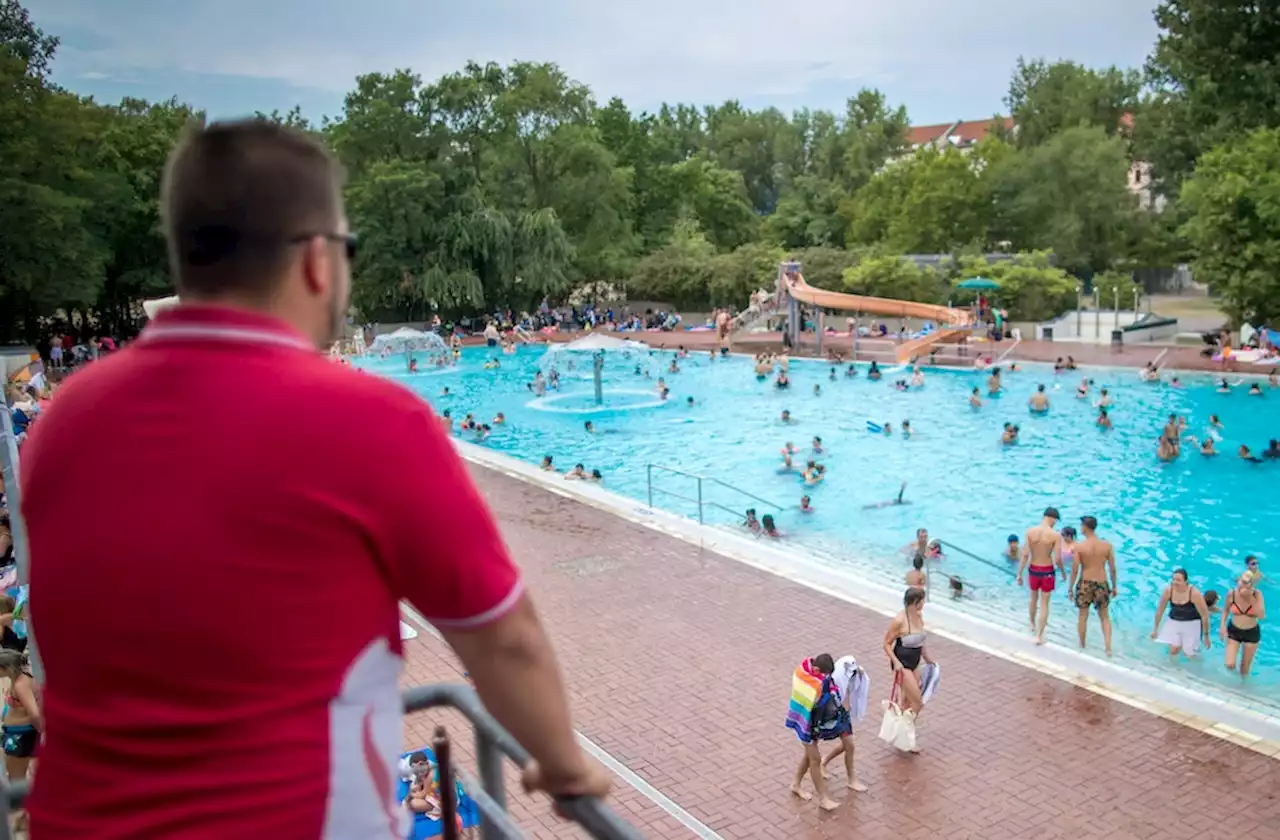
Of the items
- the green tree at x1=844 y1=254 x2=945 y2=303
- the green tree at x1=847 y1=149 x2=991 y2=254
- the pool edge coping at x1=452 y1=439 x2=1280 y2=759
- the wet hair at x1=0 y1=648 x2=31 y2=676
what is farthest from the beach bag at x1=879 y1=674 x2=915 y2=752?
the green tree at x1=847 y1=149 x2=991 y2=254

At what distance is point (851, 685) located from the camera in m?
9.06

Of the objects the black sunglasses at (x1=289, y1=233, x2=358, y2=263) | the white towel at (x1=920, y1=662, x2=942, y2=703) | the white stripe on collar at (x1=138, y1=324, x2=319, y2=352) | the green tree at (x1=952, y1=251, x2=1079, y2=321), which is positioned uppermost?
the black sunglasses at (x1=289, y1=233, x2=358, y2=263)

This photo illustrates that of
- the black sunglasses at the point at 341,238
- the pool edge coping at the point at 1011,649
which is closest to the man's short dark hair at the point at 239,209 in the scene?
the black sunglasses at the point at 341,238

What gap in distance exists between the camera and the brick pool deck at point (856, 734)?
8344 mm

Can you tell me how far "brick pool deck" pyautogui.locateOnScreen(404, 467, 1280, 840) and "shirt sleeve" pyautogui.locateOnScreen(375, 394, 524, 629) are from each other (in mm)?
6169

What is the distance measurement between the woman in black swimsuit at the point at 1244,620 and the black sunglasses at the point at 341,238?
12551 millimetres

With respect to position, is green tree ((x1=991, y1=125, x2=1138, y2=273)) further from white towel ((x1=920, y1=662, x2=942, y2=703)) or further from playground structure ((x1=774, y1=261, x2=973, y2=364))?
white towel ((x1=920, y1=662, x2=942, y2=703))

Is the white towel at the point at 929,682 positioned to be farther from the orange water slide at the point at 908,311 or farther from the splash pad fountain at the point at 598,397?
the orange water slide at the point at 908,311

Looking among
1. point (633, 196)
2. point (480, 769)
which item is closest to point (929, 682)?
point (480, 769)

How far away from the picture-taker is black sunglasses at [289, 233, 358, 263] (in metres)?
1.55

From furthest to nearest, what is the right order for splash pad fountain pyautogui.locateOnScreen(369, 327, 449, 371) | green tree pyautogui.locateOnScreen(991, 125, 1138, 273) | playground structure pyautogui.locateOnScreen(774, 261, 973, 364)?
green tree pyautogui.locateOnScreen(991, 125, 1138, 273)
splash pad fountain pyautogui.locateOnScreen(369, 327, 449, 371)
playground structure pyautogui.locateOnScreen(774, 261, 973, 364)

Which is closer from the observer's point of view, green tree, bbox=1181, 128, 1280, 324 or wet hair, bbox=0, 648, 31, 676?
wet hair, bbox=0, 648, 31, 676

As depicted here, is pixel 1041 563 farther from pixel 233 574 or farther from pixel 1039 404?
pixel 1039 404

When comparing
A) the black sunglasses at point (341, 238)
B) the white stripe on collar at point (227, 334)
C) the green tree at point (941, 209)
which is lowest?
the white stripe on collar at point (227, 334)
